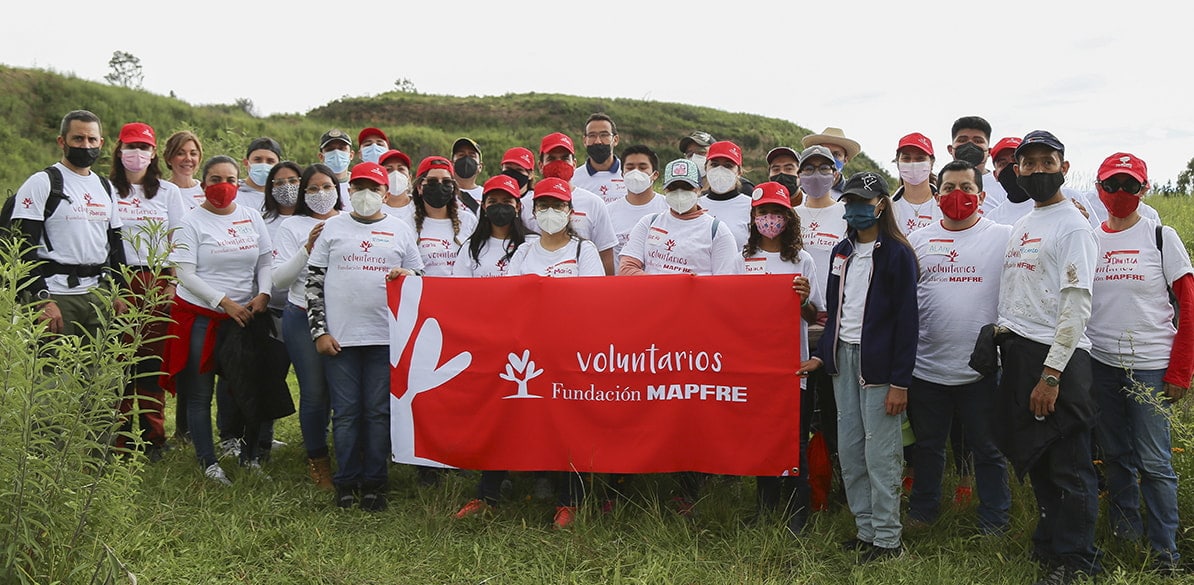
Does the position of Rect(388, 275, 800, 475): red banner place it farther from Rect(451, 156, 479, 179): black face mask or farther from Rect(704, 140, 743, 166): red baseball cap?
Rect(451, 156, 479, 179): black face mask

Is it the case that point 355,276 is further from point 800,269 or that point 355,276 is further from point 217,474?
point 800,269

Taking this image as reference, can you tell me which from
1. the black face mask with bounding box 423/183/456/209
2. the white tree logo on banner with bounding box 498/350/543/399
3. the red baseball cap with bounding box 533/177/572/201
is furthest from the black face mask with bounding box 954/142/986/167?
the black face mask with bounding box 423/183/456/209

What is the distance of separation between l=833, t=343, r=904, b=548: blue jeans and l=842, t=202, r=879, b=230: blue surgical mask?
0.67 m

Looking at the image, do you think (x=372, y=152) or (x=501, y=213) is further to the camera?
(x=372, y=152)

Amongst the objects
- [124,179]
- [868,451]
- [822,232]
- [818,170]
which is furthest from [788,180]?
[124,179]

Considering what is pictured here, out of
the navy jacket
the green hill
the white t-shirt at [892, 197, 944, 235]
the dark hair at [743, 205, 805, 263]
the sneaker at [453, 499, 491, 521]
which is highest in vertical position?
the green hill

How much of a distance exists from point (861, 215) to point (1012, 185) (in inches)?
74.1

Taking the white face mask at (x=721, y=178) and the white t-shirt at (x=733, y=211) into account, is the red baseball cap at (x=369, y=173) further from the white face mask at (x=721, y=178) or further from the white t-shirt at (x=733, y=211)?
the white face mask at (x=721, y=178)

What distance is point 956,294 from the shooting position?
4.88 metres

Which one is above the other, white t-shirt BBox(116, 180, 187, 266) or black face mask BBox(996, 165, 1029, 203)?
black face mask BBox(996, 165, 1029, 203)

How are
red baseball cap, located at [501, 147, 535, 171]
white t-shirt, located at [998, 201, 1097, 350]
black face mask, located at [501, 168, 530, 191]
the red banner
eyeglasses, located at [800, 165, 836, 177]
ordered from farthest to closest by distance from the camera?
red baseball cap, located at [501, 147, 535, 171] < black face mask, located at [501, 168, 530, 191] < eyeglasses, located at [800, 165, 836, 177] < the red banner < white t-shirt, located at [998, 201, 1097, 350]

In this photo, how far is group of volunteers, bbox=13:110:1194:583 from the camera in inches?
177

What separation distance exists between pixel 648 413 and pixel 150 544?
9.56ft

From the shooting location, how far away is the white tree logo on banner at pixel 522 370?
5555 millimetres
